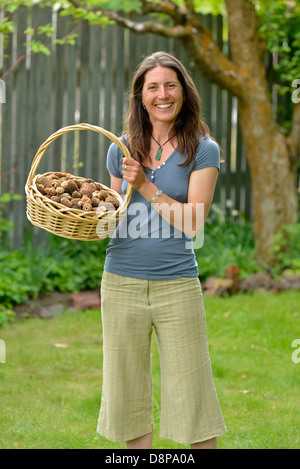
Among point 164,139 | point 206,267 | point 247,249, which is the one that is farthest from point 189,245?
point 247,249

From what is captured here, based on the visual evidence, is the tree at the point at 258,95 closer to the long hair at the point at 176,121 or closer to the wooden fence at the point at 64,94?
the wooden fence at the point at 64,94

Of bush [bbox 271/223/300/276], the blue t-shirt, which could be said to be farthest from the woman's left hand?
bush [bbox 271/223/300/276]

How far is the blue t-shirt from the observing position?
7.24ft

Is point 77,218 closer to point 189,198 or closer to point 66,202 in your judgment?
point 66,202

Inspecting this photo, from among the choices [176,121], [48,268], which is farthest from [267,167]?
A: [176,121]

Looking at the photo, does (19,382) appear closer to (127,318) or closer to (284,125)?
(127,318)

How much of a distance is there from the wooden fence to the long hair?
11.6ft

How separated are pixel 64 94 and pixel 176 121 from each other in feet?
13.6

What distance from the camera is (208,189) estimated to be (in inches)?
86.0

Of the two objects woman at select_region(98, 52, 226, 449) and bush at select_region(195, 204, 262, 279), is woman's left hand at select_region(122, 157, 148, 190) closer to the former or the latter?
woman at select_region(98, 52, 226, 449)

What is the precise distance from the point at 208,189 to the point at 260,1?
4.51 meters

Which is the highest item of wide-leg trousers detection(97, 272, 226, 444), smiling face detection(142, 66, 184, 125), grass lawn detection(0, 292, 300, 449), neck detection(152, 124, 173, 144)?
smiling face detection(142, 66, 184, 125)

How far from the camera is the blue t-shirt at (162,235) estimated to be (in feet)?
7.24

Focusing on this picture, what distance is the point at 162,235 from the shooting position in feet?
7.27
